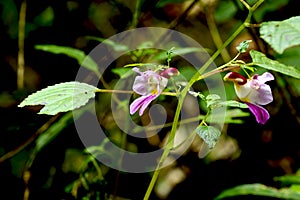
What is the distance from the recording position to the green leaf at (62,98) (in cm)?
59

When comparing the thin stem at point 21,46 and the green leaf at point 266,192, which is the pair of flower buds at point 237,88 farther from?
the thin stem at point 21,46

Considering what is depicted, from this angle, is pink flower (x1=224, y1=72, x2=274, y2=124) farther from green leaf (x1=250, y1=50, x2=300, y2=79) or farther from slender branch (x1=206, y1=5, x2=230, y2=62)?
slender branch (x1=206, y1=5, x2=230, y2=62)

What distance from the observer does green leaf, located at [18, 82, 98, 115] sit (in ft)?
1.92

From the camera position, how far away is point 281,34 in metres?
0.47

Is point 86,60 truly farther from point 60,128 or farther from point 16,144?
point 16,144

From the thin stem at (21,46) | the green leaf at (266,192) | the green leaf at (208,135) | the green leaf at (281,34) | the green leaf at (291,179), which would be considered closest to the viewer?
the green leaf at (281,34)

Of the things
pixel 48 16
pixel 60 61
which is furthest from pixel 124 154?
pixel 48 16

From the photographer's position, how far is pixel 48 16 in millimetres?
1527

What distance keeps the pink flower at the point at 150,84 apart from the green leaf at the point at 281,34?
0.13m

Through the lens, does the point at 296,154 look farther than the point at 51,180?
Yes

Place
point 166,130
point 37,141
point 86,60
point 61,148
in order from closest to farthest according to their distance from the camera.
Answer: point 86,60 → point 37,141 → point 61,148 → point 166,130

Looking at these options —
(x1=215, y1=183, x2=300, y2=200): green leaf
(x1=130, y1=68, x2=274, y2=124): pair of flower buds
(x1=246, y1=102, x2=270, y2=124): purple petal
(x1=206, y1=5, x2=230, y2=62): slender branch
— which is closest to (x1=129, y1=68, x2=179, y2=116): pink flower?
(x1=130, y1=68, x2=274, y2=124): pair of flower buds

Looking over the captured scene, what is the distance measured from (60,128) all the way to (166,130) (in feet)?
1.28

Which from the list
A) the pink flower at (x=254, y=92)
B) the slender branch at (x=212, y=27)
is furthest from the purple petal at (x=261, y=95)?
the slender branch at (x=212, y=27)
